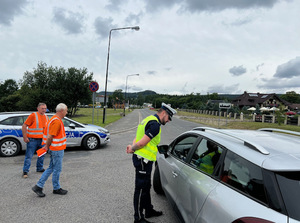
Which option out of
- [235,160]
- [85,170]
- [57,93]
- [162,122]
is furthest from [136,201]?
[57,93]

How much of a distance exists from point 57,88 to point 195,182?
3003 cm

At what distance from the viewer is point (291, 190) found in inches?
54.8

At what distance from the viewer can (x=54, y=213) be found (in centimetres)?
309

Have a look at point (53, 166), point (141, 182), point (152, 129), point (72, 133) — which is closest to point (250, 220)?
point (152, 129)

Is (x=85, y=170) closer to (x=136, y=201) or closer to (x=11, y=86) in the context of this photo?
(x=136, y=201)

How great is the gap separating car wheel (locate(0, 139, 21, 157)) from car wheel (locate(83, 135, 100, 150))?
2190 mm

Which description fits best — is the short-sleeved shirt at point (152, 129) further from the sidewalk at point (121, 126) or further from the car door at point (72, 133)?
the sidewalk at point (121, 126)

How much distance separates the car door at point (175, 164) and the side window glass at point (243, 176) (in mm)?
829

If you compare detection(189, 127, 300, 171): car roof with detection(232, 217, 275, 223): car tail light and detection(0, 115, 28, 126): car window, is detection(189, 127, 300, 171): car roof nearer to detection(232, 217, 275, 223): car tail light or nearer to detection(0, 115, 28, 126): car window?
detection(232, 217, 275, 223): car tail light

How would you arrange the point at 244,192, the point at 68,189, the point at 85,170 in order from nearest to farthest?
1. the point at 244,192
2. the point at 68,189
3. the point at 85,170

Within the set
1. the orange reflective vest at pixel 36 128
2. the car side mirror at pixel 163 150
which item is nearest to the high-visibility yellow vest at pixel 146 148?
the car side mirror at pixel 163 150

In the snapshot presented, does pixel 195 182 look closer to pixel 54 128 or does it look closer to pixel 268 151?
pixel 268 151

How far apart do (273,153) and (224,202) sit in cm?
62

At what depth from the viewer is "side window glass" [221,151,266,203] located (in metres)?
1.55
